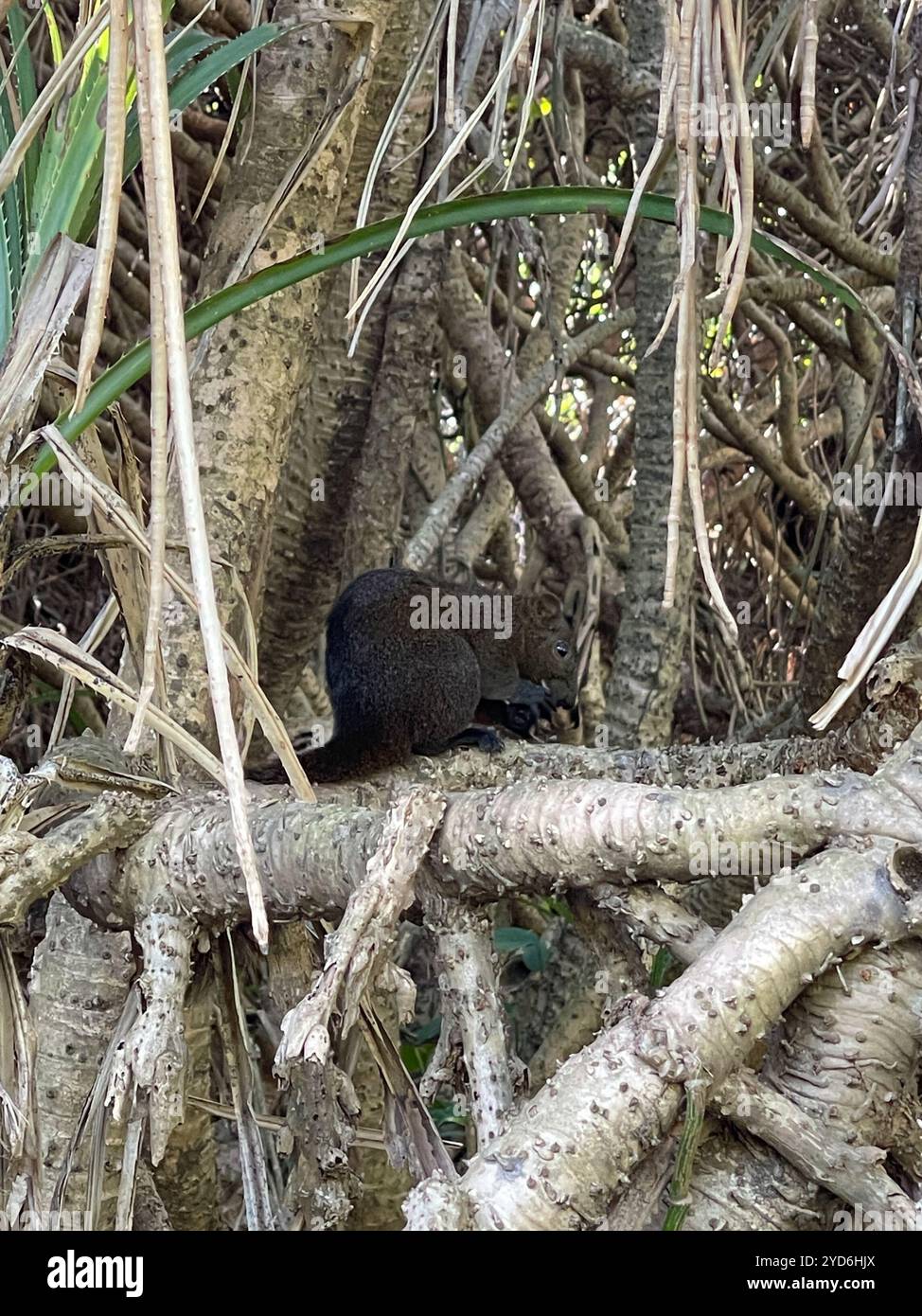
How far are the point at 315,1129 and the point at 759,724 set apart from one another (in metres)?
1.63

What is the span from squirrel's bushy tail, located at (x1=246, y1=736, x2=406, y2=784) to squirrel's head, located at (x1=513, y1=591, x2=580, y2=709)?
37.1 inches

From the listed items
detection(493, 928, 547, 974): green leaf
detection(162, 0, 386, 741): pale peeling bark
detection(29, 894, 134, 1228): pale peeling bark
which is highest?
detection(162, 0, 386, 741): pale peeling bark

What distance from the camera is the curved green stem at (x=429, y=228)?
3.42 ft

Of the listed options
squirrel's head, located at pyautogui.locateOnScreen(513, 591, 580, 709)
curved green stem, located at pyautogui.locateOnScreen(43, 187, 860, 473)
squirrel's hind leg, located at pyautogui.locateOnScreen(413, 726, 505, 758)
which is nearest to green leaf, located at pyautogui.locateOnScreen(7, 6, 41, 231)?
curved green stem, located at pyautogui.locateOnScreen(43, 187, 860, 473)

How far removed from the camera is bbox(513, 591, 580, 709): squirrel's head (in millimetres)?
2959

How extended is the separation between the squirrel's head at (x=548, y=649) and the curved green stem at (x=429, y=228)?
186 centimetres

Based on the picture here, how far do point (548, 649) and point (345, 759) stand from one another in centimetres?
109

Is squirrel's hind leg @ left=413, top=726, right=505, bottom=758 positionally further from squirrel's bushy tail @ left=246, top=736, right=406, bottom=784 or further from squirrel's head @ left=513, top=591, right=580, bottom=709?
squirrel's head @ left=513, top=591, right=580, bottom=709

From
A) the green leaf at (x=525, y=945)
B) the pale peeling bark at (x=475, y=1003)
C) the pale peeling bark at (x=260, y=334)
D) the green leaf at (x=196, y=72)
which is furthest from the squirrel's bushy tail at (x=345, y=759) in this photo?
the green leaf at (x=196, y=72)

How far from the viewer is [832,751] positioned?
48.3 inches

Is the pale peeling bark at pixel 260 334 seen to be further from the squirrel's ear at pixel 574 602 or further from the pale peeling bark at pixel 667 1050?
the squirrel's ear at pixel 574 602

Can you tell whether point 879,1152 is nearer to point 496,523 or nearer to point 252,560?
point 252,560

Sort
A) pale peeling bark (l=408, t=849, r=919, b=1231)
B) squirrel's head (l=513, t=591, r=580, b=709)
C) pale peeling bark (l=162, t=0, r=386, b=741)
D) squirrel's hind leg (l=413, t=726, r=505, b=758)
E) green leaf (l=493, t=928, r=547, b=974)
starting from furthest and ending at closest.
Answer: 1. squirrel's head (l=513, t=591, r=580, b=709)
2. green leaf (l=493, t=928, r=547, b=974)
3. squirrel's hind leg (l=413, t=726, r=505, b=758)
4. pale peeling bark (l=162, t=0, r=386, b=741)
5. pale peeling bark (l=408, t=849, r=919, b=1231)

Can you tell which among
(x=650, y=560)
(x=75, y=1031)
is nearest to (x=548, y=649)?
(x=650, y=560)
